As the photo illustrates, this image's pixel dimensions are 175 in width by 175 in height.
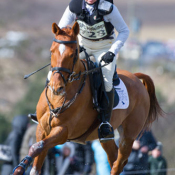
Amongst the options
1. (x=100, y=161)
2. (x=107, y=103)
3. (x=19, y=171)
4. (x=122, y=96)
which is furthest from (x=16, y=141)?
(x=19, y=171)

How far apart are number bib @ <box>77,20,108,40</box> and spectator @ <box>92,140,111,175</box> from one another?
2669mm

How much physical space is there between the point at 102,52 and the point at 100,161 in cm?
246

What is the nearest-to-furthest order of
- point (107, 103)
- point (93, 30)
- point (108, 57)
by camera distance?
1. point (108, 57)
2. point (93, 30)
3. point (107, 103)

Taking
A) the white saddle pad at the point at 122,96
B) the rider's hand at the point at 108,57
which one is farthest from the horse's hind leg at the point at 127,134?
the rider's hand at the point at 108,57

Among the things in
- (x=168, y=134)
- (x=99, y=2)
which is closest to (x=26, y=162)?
(x=99, y=2)

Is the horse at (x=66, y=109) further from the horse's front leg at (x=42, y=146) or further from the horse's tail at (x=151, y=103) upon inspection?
the horse's tail at (x=151, y=103)

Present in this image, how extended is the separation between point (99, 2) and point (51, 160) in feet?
11.7

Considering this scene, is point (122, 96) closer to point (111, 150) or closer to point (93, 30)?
point (111, 150)

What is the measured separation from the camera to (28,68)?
1487 inches

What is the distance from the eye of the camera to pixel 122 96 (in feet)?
21.0

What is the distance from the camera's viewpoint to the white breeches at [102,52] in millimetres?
5871

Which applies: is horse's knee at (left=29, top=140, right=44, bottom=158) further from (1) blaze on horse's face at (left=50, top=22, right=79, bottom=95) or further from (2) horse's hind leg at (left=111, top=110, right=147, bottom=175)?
(2) horse's hind leg at (left=111, top=110, right=147, bottom=175)

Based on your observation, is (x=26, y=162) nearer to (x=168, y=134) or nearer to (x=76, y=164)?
(x=76, y=164)

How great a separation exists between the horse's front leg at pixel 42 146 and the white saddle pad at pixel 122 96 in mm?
1342
